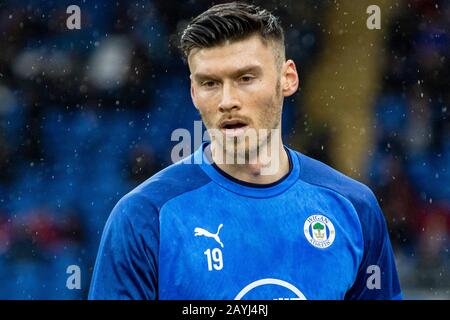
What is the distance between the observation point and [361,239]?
345 cm

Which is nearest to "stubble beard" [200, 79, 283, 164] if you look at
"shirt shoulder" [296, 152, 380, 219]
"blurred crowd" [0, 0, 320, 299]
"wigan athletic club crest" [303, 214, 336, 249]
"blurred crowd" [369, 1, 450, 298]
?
"shirt shoulder" [296, 152, 380, 219]

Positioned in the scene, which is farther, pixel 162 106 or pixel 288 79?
pixel 162 106

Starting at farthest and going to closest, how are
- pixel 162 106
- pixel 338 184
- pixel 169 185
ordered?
pixel 162 106 → pixel 338 184 → pixel 169 185

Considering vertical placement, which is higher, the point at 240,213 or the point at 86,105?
the point at 86,105

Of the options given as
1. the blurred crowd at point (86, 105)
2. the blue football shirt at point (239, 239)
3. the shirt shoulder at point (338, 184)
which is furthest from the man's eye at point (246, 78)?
the blurred crowd at point (86, 105)

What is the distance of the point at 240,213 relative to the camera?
3.33 metres

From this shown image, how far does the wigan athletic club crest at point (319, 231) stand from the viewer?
3320mm

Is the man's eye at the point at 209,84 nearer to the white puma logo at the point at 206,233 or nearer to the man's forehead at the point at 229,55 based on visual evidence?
the man's forehead at the point at 229,55

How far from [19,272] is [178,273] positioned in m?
4.46

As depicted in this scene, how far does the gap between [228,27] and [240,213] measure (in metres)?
0.71

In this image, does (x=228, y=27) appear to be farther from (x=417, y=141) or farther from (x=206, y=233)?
(x=417, y=141)

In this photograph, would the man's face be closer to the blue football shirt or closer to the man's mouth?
the man's mouth

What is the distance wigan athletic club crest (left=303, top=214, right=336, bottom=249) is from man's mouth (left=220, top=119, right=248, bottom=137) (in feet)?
1.43

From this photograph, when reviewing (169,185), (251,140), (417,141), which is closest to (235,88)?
(251,140)
